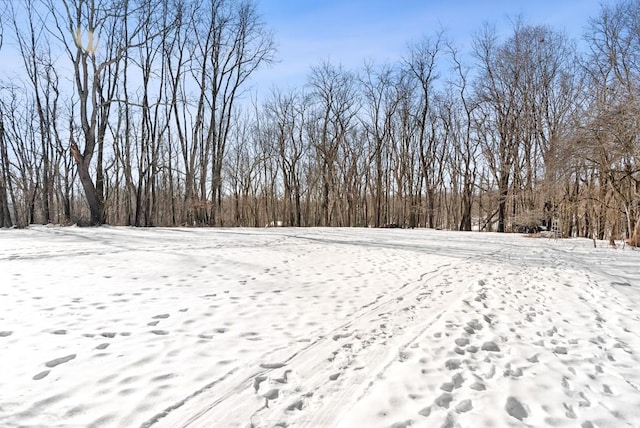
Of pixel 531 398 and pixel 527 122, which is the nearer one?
pixel 531 398

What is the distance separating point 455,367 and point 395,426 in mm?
1063

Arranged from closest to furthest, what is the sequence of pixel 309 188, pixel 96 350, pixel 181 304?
pixel 96 350 → pixel 181 304 → pixel 309 188

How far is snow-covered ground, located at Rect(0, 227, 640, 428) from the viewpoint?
2.14 m

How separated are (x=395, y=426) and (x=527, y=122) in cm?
2292

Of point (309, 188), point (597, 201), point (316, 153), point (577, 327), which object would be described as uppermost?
point (316, 153)

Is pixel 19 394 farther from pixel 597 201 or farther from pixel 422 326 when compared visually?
pixel 597 201

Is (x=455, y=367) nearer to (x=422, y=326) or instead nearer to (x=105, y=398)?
(x=422, y=326)

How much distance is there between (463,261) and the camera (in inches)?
334

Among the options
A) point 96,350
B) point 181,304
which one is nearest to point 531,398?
point 96,350

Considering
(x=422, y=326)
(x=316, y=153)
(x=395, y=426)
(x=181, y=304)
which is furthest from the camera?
(x=316, y=153)

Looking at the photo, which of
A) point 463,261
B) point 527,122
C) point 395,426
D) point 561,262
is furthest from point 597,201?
point 395,426

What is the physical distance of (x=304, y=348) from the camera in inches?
122

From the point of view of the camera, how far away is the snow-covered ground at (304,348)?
214 centimetres

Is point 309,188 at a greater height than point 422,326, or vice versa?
point 309,188
